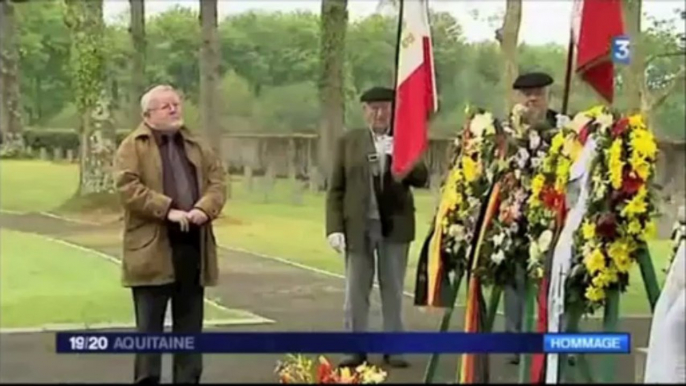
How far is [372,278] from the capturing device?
678cm

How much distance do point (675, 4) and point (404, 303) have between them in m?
2.13

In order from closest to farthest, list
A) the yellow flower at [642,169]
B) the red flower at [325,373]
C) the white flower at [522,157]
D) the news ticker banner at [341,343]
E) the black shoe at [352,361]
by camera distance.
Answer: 1. the news ticker banner at [341,343]
2. the red flower at [325,373]
3. the yellow flower at [642,169]
4. the white flower at [522,157]
5. the black shoe at [352,361]

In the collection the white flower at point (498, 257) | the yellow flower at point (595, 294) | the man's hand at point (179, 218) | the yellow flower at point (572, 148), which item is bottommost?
the yellow flower at point (595, 294)

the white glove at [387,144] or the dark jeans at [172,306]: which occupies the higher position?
the white glove at [387,144]

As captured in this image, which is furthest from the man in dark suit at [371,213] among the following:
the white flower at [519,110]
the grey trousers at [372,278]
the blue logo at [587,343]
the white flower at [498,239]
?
the blue logo at [587,343]

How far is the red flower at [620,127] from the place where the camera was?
4.98 metres

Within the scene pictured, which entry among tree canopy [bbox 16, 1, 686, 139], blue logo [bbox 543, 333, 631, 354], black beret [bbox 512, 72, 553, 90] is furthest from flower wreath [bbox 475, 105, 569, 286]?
tree canopy [bbox 16, 1, 686, 139]

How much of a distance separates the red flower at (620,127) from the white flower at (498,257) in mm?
754

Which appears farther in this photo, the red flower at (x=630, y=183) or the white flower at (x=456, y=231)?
the white flower at (x=456, y=231)

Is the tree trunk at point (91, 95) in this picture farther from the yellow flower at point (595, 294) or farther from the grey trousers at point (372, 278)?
the yellow flower at point (595, 294)

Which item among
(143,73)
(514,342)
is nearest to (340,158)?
(143,73)

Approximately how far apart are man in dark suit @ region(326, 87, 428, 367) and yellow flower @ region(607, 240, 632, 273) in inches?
66.3

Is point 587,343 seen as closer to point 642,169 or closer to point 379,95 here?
point 642,169

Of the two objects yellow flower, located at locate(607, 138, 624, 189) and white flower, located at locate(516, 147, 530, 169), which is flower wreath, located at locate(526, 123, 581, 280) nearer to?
white flower, located at locate(516, 147, 530, 169)
